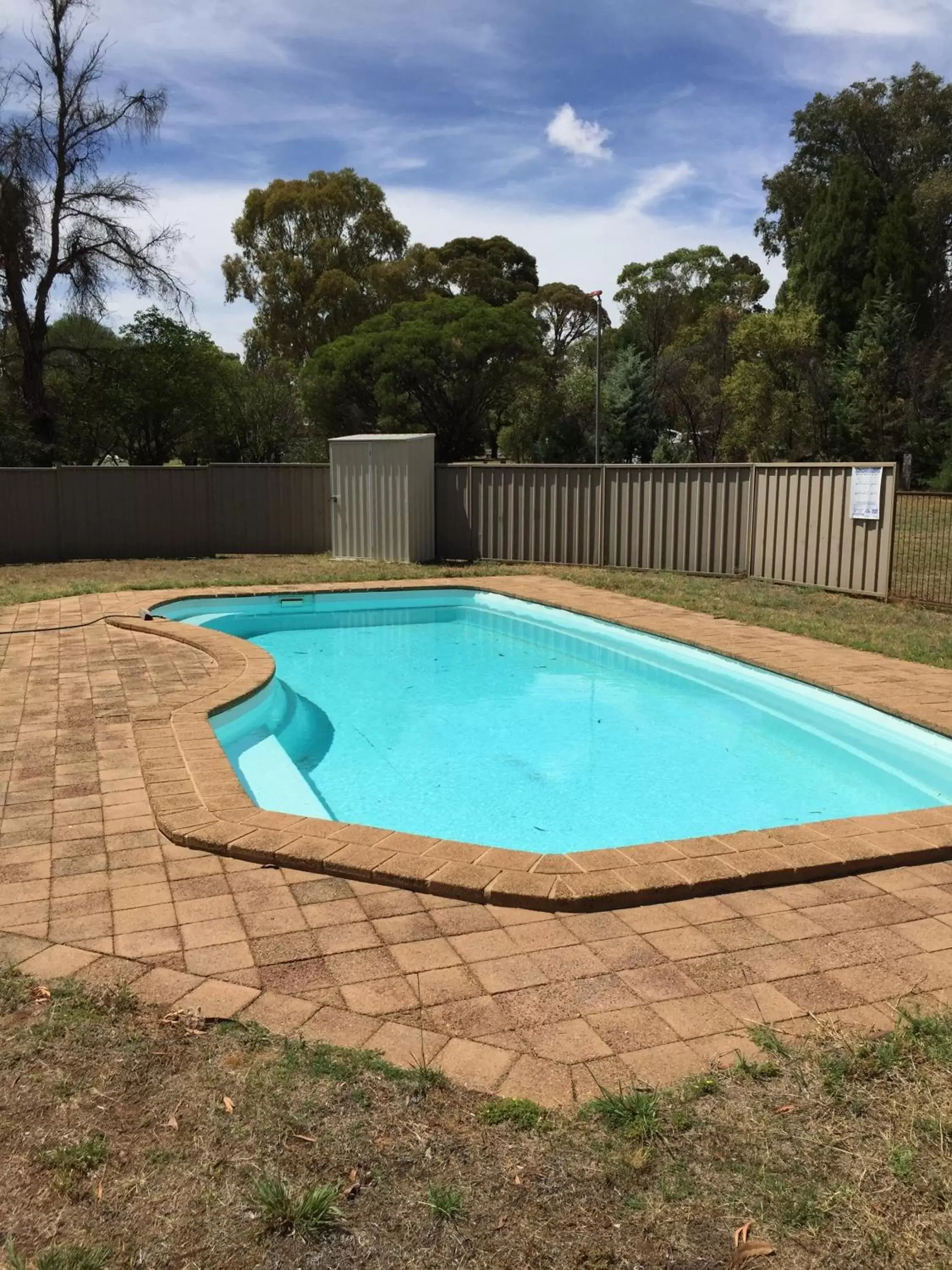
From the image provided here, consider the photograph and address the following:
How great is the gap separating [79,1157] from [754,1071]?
142cm

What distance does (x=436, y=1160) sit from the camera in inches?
71.9

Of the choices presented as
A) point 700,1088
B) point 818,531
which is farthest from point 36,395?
point 700,1088

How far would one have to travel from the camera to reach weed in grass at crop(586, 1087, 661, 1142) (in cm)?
190

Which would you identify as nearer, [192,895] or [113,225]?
[192,895]

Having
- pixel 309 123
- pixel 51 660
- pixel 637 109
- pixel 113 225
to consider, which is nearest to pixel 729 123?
pixel 637 109

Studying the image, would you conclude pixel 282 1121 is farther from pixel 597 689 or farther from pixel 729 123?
pixel 729 123

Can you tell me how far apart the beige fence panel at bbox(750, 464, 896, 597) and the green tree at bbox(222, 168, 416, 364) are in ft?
89.4

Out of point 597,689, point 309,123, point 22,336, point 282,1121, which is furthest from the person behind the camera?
point 22,336

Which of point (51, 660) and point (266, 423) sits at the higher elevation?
point (266, 423)

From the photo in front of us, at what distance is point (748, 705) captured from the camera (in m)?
6.48

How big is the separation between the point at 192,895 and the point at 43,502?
41.9 feet

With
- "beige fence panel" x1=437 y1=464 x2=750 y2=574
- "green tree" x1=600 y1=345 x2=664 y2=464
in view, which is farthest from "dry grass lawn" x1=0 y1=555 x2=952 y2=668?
"green tree" x1=600 y1=345 x2=664 y2=464

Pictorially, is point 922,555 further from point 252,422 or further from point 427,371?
point 427,371

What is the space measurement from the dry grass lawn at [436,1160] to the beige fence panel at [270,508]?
13105 millimetres
